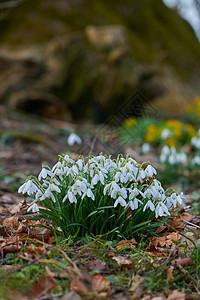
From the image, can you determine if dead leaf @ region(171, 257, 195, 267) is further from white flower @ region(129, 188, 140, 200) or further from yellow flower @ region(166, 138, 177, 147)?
yellow flower @ region(166, 138, 177, 147)

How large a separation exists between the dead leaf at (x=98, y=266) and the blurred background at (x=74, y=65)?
199 inches

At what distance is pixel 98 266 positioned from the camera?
55.4 inches

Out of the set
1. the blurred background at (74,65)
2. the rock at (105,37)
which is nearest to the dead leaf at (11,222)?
the blurred background at (74,65)

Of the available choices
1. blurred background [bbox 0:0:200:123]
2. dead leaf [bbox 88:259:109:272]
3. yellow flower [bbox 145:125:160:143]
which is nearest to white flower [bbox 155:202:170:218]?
dead leaf [bbox 88:259:109:272]

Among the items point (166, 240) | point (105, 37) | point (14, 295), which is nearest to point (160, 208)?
point (166, 240)

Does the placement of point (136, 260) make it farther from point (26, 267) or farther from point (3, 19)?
point (3, 19)

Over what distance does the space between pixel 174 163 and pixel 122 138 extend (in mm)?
2037

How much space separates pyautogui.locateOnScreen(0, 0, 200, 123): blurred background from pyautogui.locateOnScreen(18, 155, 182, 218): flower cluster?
4665mm

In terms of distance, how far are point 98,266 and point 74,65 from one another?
583 cm

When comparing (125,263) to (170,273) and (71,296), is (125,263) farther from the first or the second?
(71,296)

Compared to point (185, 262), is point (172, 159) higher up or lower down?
higher up

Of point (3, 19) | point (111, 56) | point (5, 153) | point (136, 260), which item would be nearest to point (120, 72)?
point (111, 56)

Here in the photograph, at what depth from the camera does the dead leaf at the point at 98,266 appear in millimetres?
1393

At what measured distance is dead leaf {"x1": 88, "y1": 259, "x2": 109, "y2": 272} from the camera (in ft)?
4.57
